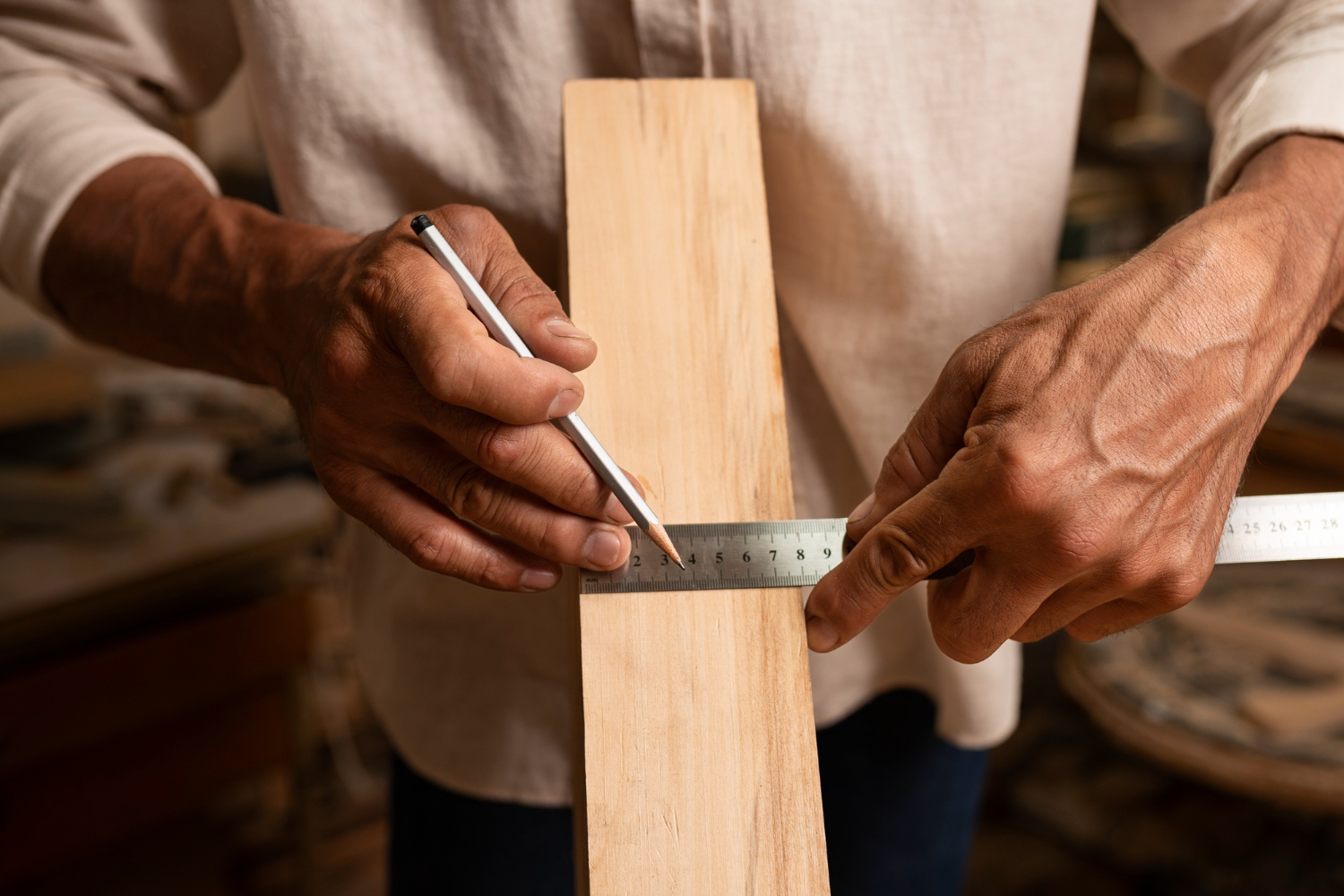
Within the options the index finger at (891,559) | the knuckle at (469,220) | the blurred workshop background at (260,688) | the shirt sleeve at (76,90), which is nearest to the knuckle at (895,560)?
the index finger at (891,559)

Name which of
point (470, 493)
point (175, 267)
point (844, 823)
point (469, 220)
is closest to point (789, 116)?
point (469, 220)

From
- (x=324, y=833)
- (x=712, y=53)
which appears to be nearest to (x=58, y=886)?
(x=324, y=833)

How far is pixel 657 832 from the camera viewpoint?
59cm

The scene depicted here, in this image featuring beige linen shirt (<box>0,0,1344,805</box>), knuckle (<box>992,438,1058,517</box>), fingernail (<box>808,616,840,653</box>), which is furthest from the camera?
beige linen shirt (<box>0,0,1344,805</box>)

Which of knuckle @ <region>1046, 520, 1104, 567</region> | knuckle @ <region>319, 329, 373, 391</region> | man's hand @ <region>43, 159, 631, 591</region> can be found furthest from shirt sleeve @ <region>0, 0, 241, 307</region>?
knuckle @ <region>1046, 520, 1104, 567</region>

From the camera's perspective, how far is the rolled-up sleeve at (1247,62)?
730 millimetres

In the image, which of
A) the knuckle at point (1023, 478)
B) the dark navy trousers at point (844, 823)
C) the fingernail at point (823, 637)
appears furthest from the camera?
the dark navy trousers at point (844, 823)

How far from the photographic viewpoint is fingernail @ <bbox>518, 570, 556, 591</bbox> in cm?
67

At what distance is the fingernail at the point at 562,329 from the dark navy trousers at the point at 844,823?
2.03 feet

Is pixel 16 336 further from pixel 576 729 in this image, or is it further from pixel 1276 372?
pixel 1276 372

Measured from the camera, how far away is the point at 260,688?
2121 millimetres

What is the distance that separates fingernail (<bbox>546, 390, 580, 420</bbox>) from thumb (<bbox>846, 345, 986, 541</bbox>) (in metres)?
0.22

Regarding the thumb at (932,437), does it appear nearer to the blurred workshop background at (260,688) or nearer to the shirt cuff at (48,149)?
the shirt cuff at (48,149)

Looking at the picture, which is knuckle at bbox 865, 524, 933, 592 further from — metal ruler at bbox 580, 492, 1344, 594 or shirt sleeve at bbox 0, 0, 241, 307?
shirt sleeve at bbox 0, 0, 241, 307
